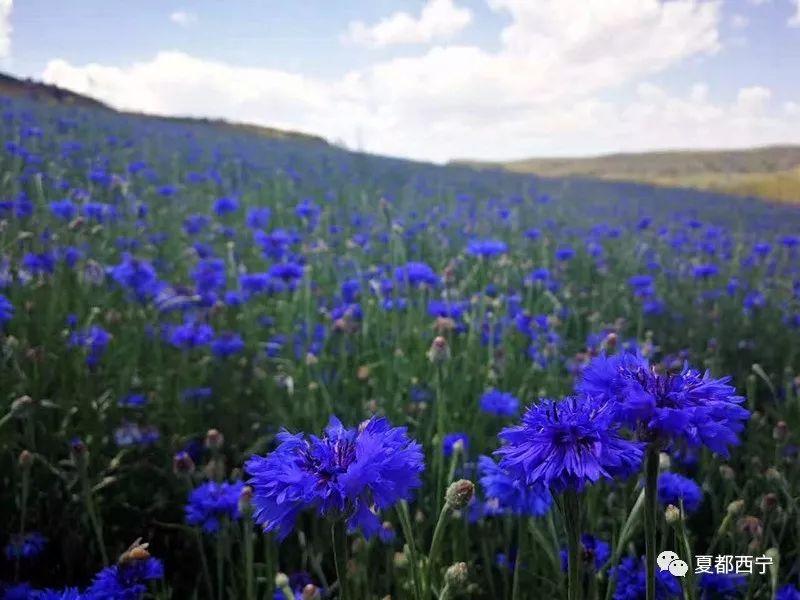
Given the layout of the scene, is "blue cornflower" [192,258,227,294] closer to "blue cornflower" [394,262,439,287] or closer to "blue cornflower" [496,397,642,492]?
"blue cornflower" [394,262,439,287]

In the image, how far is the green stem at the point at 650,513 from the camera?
0.63 m

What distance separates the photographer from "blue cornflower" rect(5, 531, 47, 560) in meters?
1.28

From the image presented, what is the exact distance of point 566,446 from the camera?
636 millimetres

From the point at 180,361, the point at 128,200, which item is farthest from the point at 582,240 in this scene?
the point at 180,361

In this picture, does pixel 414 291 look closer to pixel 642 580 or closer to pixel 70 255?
pixel 70 255

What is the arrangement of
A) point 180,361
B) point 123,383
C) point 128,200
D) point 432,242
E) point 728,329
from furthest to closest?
1. point 432,242
2. point 128,200
3. point 728,329
4. point 180,361
5. point 123,383

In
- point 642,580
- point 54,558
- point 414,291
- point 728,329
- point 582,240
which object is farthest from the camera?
point 582,240

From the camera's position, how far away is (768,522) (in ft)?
3.78

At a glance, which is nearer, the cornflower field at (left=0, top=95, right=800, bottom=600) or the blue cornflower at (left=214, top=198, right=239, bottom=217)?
the cornflower field at (left=0, top=95, right=800, bottom=600)

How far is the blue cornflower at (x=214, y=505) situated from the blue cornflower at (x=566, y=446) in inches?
27.2

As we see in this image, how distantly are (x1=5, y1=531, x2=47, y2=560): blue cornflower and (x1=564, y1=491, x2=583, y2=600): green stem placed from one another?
102 centimetres

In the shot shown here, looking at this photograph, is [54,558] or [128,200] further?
[128,200]

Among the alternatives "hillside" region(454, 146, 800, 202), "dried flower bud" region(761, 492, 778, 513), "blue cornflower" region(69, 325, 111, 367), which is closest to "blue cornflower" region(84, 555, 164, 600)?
"dried flower bud" region(761, 492, 778, 513)

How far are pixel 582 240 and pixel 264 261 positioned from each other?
2.50 meters
